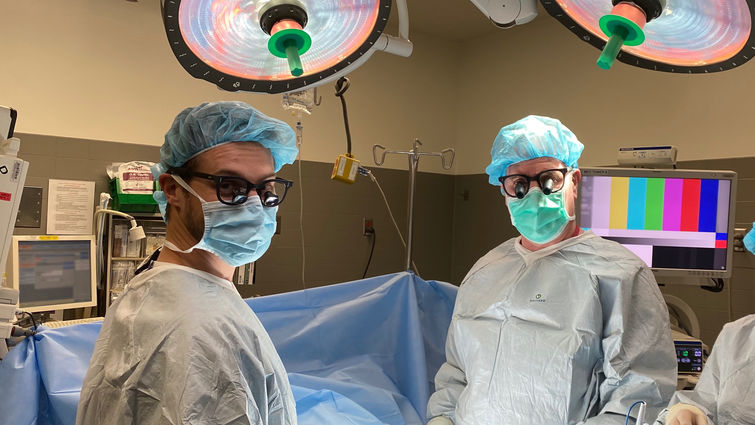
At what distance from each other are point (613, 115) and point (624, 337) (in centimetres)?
288

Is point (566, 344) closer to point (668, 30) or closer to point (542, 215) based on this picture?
point (542, 215)

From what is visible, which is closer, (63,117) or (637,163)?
(637,163)

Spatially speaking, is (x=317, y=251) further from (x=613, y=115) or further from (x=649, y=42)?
(x=649, y=42)

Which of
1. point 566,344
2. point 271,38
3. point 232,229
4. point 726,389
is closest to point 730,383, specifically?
point 726,389

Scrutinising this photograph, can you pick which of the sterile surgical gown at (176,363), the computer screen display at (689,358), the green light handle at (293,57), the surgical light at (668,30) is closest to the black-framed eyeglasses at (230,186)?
the sterile surgical gown at (176,363)

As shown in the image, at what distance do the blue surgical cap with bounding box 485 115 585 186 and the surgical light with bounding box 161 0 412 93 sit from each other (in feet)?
3.08

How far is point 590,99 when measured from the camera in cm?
397

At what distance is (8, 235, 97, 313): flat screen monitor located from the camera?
301 centimetres

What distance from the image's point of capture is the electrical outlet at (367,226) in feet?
14.9

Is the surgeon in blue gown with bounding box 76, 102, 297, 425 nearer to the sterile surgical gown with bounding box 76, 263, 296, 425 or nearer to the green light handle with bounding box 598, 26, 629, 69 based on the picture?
the sterile surgical gown with bounding box 76, 263, 296, 425

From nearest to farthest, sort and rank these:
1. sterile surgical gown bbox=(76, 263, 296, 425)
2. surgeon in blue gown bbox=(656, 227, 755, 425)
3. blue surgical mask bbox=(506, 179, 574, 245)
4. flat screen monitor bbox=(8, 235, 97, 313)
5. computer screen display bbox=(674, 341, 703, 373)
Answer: sterile surgical gown bbox=(76, 263, 296, 425) → surgeon in blue gown bbox=(656, 227, 755, 425) → blue surgical mask bbox=(506, 179, 574, 245) → computer screen display bbox=(674, 341, 703, 373) → flat screen monitor bbox=(8, 235, 97, 313)

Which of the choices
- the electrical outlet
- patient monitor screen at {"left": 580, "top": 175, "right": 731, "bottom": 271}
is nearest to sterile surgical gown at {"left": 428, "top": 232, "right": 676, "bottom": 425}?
patient monitor screen at {"left": 580, "top": 175, "right": 731, "bottom": 271}

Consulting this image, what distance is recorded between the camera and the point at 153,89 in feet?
12.0

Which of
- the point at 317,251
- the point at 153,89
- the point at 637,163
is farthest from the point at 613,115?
the point at 153,89
